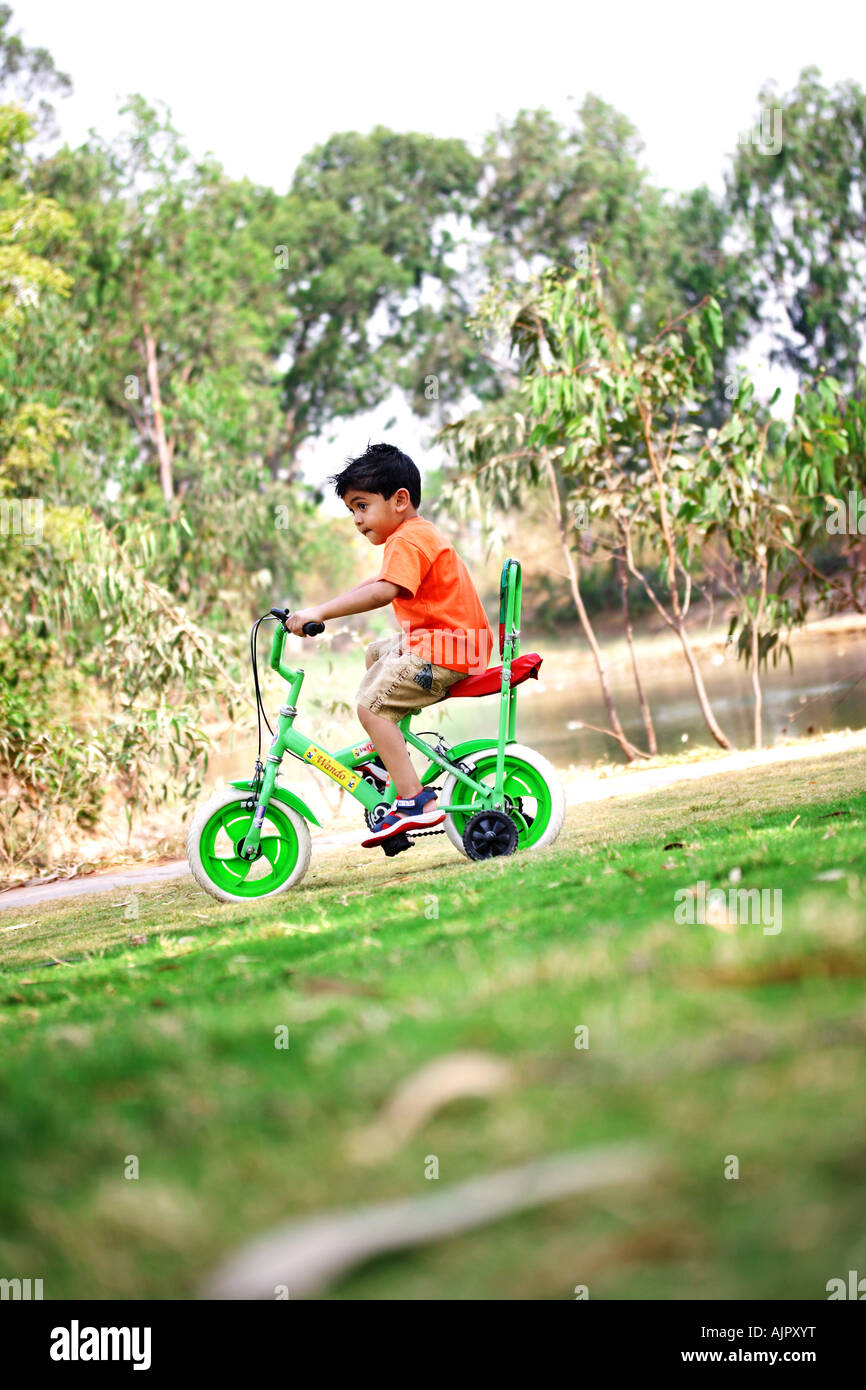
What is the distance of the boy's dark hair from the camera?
18.2 feet

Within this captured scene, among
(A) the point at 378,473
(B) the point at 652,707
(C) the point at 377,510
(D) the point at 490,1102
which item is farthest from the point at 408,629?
(B) the point at 652,707

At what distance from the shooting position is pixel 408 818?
5406 mm

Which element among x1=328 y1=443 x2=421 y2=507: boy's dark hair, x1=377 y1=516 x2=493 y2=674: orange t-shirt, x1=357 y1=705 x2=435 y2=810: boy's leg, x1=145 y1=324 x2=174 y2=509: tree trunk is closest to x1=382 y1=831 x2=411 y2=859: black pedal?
x1=357 y1=705 x2=435 y2=810: boy's leg

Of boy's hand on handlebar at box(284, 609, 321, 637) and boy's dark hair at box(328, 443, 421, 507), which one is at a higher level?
boy's dark hair at box(328, 443, 421, 507)

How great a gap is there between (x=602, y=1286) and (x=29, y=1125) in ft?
3.34

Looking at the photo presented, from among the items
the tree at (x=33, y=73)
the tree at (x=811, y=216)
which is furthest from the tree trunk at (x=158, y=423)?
the tree at (x=811, y=216)

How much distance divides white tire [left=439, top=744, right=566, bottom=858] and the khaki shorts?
0.36 m

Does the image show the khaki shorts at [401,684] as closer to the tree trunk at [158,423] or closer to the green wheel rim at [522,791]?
the green wheel rim at [522,791]

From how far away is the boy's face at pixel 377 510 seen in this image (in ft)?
18.3

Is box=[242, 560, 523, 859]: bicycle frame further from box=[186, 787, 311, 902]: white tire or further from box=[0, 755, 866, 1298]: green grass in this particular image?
box=[0, 755, 866, 1298]: green grass

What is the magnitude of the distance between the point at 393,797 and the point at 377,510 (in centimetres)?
128

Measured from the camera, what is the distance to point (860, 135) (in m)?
37.5
